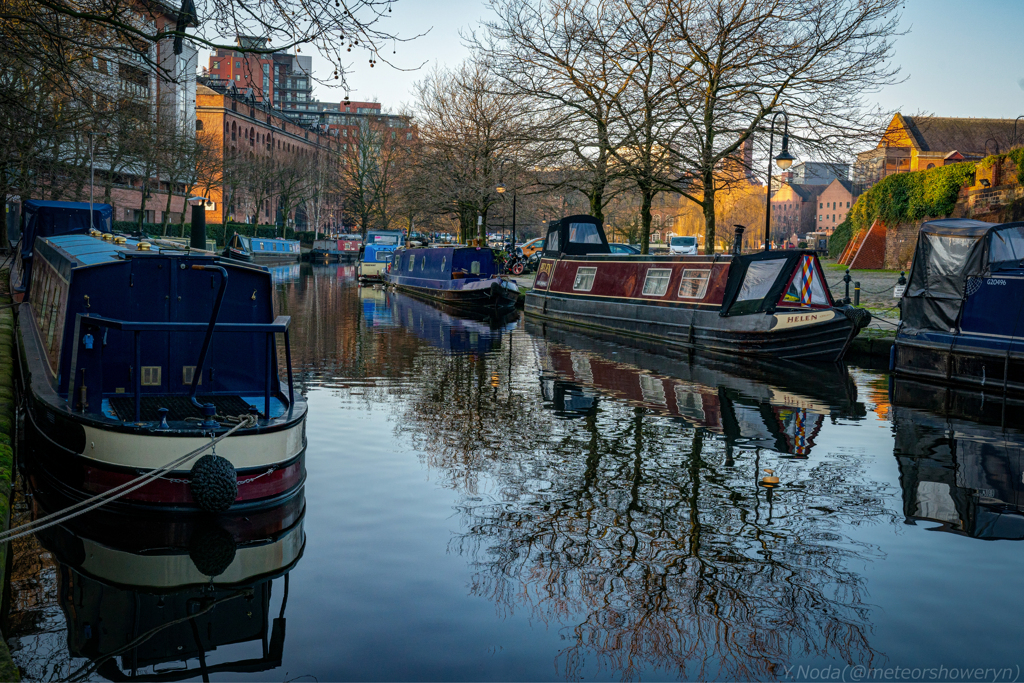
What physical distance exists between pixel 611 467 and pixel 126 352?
5158 millimetres

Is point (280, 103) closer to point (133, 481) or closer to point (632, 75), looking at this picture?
point (632, 75)

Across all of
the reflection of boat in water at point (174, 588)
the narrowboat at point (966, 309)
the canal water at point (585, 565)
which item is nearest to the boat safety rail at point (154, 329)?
the reflection of boat in water at point (174, 588)

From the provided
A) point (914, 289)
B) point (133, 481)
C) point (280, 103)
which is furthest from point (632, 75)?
point (280, 103)

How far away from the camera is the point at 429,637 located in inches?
217

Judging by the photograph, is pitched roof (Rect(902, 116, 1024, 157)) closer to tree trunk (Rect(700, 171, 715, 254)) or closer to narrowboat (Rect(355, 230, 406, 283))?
narrowboat (Rect(355, 230, 406, 283))

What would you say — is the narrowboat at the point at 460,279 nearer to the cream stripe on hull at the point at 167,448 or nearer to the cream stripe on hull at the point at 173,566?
the cream stripe on hull at the point at 167,448

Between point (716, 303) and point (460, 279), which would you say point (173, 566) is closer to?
point (716, 303)

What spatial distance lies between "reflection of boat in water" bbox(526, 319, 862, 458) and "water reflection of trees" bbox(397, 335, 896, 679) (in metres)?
0.78

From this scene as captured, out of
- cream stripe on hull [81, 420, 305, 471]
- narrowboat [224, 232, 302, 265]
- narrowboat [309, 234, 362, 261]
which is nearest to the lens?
cream stripe on hull [81, 420, 305, 471]

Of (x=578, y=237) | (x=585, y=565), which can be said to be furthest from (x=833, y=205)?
(x=585, y=565)

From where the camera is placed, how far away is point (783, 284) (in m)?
18.7

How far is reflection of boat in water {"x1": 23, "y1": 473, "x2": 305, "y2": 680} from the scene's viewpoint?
212 inches

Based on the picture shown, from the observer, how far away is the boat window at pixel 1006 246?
15172 mm

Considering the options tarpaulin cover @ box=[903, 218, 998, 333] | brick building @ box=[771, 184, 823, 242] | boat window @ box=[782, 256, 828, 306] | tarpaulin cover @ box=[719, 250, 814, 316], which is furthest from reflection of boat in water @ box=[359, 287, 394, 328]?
brick building @ box=[771, 184, 823, 242]
